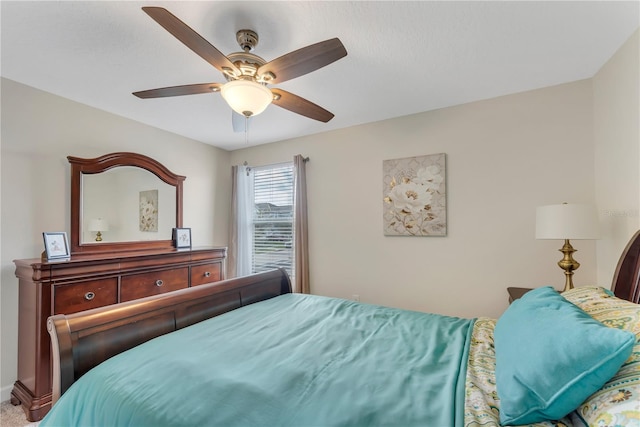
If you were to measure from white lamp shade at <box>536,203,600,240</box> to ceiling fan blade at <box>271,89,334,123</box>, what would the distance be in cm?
170

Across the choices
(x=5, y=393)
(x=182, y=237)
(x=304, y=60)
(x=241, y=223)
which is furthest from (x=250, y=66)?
(x=5, y=393)

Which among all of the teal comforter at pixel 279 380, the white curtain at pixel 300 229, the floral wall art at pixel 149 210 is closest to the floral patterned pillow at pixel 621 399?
the teal comforter at pixel 279 380

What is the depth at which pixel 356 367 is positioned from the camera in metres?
1.16

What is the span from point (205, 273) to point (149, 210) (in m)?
0.93

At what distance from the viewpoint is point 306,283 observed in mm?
3498

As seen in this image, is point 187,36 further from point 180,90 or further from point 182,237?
point 182,237

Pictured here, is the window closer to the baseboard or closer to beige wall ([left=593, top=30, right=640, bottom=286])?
the baseboard

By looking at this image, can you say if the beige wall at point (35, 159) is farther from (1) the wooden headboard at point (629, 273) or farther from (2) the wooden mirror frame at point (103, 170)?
(1) the wooden headboard at point (629, 273)

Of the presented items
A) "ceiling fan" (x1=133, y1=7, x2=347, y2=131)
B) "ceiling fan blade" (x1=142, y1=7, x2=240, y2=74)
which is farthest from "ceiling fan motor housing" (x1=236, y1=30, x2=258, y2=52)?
"ceiling fan blade" (x1=142, y1=7, x2=240, y2=74)

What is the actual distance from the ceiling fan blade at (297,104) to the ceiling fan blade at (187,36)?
317 millimetres

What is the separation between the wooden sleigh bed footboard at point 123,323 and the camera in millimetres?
1164

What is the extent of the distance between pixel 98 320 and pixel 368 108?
263 centimetres

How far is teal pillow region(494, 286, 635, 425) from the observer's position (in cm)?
75

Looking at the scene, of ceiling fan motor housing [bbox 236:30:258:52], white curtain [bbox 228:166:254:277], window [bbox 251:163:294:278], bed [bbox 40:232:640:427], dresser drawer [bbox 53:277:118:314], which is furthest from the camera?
white curtain [bbox 228:166:254:277]
